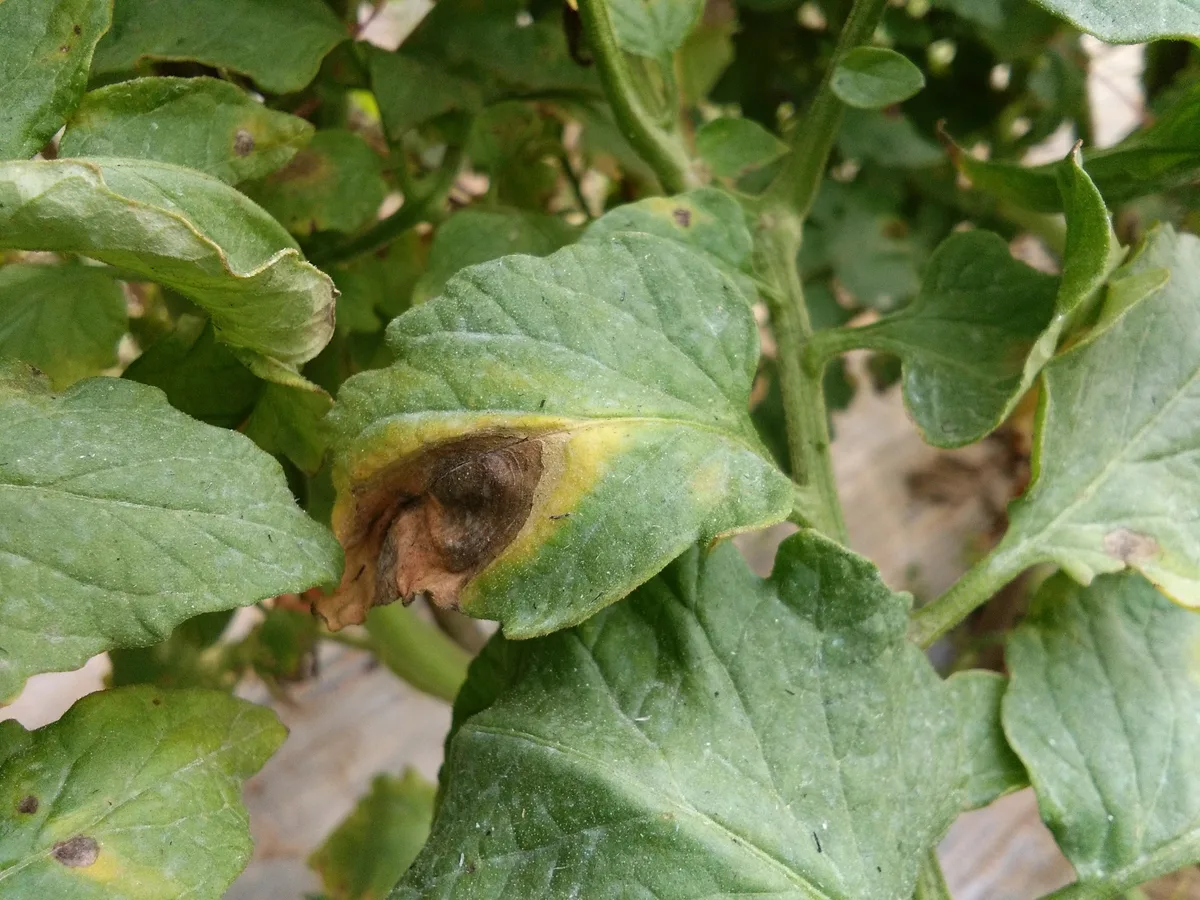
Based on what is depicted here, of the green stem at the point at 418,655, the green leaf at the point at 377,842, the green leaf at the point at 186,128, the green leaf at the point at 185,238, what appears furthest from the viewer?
the green leaf at the point at 377,842

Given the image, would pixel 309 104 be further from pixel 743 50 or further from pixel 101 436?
pixel 743 50

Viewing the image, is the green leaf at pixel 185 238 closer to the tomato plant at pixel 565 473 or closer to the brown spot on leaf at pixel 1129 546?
the tomato plant at pixel 565 473

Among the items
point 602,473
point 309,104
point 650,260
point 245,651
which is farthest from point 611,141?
point 245,651

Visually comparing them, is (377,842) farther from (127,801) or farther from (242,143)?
(242,143)

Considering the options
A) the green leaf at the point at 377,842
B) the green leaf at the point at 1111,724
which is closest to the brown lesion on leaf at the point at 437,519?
the green leaf at the point at 1111,724

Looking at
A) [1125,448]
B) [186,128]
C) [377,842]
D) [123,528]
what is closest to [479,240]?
[186,128]

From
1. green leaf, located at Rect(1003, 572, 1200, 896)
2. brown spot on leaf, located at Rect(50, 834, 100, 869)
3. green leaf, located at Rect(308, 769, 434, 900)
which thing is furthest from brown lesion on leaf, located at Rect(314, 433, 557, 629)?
green leaf, located at Rect(308, 769, 434, 900)
